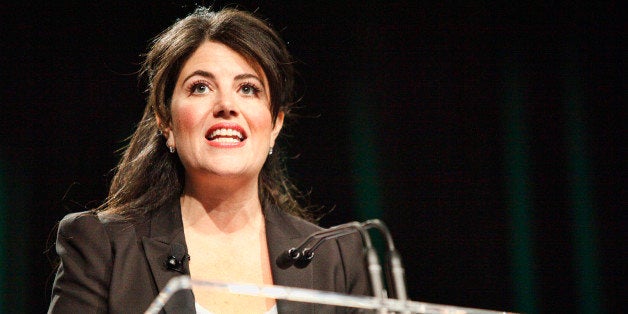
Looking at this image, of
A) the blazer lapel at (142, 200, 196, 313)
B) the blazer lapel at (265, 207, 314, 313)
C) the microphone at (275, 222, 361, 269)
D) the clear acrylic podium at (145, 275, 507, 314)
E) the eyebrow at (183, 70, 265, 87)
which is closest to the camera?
the clear acrylic podium at (145, 275, 507, 314)

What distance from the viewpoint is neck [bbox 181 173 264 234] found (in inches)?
77.0

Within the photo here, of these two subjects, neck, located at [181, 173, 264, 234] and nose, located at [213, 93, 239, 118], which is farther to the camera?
neck, located at [181, 173, 264, 234]

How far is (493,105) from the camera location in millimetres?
2916

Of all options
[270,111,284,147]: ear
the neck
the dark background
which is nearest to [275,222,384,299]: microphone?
the neck

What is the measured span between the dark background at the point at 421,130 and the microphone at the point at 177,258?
1020 millimetres

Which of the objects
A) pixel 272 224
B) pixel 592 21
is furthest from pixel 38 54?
pixel 592 21

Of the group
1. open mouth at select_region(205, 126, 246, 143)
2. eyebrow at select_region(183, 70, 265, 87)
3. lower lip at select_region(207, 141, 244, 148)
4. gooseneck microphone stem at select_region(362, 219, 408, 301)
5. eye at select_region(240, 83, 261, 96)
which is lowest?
gooseneck microphone stem at select_region(362, 219, 408, 301)

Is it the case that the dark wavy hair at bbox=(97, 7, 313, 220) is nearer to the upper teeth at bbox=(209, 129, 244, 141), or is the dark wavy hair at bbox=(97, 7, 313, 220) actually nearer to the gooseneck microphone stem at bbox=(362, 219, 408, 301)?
the upper teeth at bbox=(209, 129, 244, 141)

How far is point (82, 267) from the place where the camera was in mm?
1755

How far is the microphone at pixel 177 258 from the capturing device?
5.78 feet

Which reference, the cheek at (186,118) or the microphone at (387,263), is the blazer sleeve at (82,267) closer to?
the cheek at (186,118)

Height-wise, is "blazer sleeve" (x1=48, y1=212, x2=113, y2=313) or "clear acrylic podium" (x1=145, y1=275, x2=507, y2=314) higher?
"clear acrylic podium" (x1=145, y1=275, x2=507, y2=314)

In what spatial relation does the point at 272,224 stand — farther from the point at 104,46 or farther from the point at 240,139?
the point at 104,46

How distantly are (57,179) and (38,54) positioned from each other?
488 millimetres
